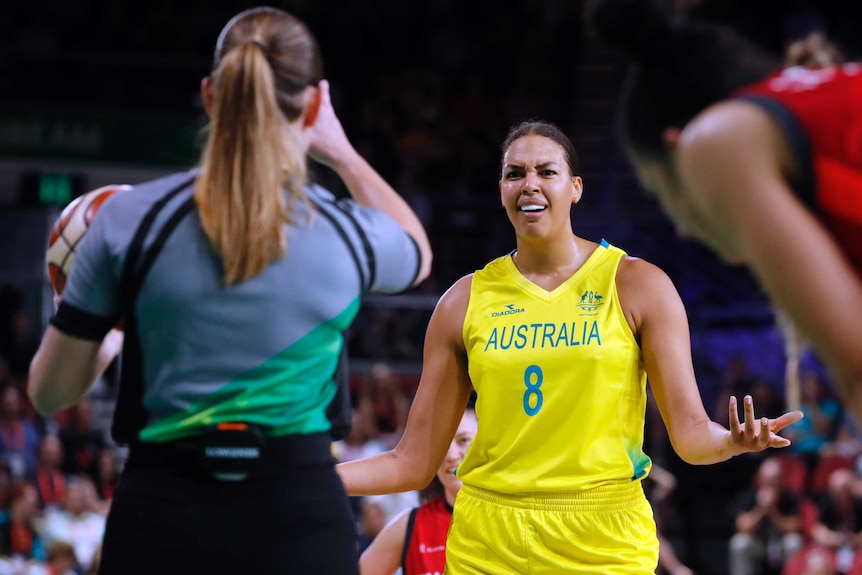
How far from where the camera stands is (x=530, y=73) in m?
16.7

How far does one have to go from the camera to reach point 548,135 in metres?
3.76

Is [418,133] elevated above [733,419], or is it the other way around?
[418,133]

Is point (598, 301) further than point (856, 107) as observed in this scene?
Yes

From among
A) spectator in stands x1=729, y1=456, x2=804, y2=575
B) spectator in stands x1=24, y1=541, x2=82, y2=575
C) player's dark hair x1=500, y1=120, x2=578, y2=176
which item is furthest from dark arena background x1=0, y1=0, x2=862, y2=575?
player's dark hair x1=500, y1=120, x2=578, y2=176

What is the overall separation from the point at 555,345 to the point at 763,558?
7.38 m

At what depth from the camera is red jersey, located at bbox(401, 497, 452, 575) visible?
4.36 m

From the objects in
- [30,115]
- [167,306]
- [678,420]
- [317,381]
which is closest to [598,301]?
[678,420]

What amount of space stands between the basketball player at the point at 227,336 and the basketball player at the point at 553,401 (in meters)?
1.18

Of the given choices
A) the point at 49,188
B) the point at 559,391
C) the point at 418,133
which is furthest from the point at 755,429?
the point at 418,133

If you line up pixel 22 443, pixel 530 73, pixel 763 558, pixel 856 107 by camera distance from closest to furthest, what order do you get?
pixel 856 107
pixel 763 558
pixel 22 443
pixel 530 73

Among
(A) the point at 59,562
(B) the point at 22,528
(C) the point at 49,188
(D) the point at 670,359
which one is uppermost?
(C) the point at 49,188

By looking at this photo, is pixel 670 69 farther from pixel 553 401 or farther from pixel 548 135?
pixel 548 135

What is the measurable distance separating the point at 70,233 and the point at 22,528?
7990 millimetres

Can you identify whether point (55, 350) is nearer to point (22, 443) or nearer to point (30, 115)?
point (22, 443)
